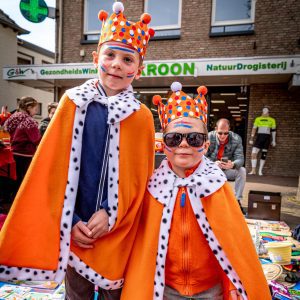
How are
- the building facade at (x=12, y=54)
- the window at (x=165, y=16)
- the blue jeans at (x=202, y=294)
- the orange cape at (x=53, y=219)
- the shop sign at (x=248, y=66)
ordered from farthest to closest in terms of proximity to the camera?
the building facade at (x=12, y=54) < the window at (x=165, y=16) < the shop sign at (x=248, y=66) < the blue jeans at (x=202, y=294) < the orange cape at (x=53, y=219)

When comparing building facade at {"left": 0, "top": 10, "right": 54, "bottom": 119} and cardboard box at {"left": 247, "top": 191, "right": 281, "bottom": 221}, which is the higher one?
building facade at {"left": 0, "top": 10, "right": 54, "bottom": 119}

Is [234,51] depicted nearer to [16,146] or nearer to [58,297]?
[16,146]

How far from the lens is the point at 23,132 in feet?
15.5

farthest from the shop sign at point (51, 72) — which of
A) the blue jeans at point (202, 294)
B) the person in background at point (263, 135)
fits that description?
the blue jeans at point (202, 294)

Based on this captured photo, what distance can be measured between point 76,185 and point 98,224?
7.8 inches

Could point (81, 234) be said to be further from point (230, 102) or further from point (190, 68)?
point (230, 102)

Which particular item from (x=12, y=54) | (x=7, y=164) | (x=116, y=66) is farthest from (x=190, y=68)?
(x=12, y=54)

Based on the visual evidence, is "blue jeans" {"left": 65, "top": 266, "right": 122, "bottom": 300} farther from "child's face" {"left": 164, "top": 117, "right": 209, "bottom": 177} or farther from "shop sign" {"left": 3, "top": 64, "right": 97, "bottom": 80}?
"shop sign" {"left": 3, "top": 64, "right": 97, "bottom": 80}

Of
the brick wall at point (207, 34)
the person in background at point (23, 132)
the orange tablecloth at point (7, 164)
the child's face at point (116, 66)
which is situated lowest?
the orange tablecloth at point (7, 164)

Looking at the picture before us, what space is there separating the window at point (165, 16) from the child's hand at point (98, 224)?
9.52 metres

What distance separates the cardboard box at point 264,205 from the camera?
467 centimetres

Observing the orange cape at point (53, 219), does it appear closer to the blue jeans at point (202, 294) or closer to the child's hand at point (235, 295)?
the blue jeans at point (202, 294)

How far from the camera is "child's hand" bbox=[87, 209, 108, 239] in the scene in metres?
1.33

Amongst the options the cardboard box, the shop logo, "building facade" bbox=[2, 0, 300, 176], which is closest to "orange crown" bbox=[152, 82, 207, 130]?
the cardboard box
